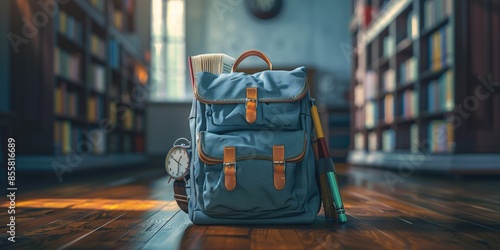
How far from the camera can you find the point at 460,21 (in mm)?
3824

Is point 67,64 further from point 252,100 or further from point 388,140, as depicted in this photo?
point 388,140

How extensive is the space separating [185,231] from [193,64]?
568 mm

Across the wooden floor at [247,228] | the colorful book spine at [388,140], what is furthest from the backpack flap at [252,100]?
the colorful book spine at [388,140]

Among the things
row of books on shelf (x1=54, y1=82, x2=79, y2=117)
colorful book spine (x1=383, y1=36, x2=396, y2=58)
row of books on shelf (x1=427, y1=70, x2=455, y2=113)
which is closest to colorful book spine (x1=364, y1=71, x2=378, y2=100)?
colorful book spine (x1=383, y1=36, x2=396, y2=58)

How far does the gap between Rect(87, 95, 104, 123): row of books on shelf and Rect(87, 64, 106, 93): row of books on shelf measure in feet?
0.31

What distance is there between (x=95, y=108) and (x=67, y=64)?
2.59ft

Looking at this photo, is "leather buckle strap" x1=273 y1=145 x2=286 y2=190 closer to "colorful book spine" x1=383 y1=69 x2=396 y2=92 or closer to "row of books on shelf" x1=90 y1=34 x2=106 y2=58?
"row of books on shelf" x1=90 y1=34 x2=106 y2=58

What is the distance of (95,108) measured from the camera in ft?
16.5

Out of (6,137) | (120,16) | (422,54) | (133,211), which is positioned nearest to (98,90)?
(120,16)

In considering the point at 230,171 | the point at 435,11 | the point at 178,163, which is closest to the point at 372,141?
the point at 435,11

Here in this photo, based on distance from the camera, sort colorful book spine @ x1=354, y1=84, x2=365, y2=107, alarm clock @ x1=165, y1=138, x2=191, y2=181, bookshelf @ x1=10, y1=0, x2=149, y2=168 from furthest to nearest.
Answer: colorful book spine @ x1=354, y1=84, x2=365, y2=107, bookshelf @ x1=10, y1=0, x2=149, y2=168, alarm clock @ x1=165, y1=138, x2=191, y2=181

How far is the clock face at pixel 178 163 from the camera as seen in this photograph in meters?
1.67

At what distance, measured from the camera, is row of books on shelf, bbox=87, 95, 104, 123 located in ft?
16.0

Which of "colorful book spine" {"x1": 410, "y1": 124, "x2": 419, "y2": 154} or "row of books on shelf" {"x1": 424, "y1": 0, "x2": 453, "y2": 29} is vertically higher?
"row of books on shelf" {"x1": 424, "y1": 0, "x2": 453, "y2": 29}
